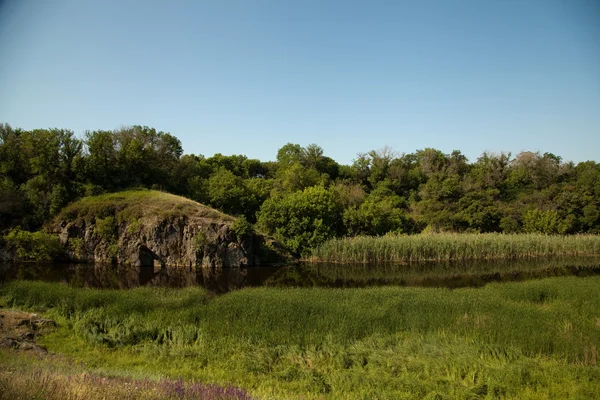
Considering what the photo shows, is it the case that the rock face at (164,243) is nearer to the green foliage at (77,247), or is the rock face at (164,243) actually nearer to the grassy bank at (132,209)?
the green foliage at (77,247)

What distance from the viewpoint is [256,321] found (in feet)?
46.8

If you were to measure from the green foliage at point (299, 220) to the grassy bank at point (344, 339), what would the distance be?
20606 mm

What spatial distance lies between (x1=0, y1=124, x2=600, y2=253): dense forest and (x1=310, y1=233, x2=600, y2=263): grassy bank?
8.98ft

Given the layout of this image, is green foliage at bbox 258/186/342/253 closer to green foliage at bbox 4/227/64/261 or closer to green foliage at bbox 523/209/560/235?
green foliage at bbox 4/227/64/261

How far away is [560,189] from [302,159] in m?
38.1

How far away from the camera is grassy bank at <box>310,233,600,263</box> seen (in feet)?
123

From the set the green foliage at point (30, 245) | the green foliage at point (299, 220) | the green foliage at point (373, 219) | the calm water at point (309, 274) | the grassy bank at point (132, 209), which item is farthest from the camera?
the green foliage at point (373, 219)

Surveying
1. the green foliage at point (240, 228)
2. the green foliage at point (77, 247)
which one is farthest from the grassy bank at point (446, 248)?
the green foliage at point (77, 247)

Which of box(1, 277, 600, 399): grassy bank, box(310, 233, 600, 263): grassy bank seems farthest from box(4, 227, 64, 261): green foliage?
box(310, 233, 600, 263): grassy bank

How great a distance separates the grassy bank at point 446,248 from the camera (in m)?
37.5

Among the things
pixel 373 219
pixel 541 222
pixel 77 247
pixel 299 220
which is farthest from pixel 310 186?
pixel 541 222

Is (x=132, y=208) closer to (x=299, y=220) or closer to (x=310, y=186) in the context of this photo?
(x=299, y=220)

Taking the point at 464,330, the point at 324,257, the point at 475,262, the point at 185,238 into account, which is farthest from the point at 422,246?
the point at 464,330

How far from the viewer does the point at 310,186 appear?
52.0m
